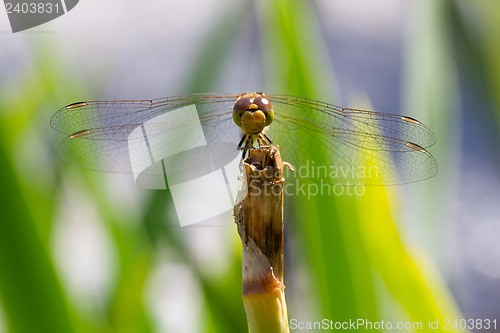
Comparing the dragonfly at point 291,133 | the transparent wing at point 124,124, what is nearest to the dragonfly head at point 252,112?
the dragonfly at point 291,133

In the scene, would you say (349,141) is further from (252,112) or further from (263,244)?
(263,244)

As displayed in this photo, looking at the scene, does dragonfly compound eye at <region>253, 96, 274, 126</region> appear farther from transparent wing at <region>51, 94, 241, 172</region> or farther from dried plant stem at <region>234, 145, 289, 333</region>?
dried plant stem at <region>234, 145, 289, 333</region>

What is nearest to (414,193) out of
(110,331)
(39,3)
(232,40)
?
(232,40)

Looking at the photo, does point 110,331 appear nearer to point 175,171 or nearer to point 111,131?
point 175,171

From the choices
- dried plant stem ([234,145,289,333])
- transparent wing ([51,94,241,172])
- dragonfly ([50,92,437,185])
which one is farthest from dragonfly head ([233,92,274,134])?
dried plant stem ([234,145,289,333])

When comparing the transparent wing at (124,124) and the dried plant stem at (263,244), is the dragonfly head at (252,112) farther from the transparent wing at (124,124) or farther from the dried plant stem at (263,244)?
the dried plant stem at (263,244)

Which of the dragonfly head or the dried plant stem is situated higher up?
the dragonfly head
